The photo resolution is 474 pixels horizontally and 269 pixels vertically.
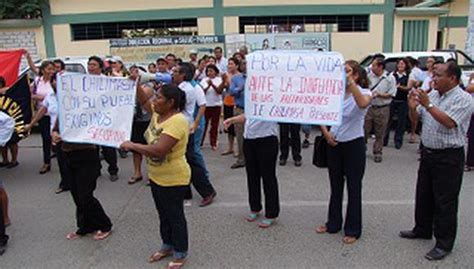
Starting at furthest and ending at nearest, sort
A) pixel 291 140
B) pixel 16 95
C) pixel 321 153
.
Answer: pixel 291 140, pixel 16 95, pixel 321 153

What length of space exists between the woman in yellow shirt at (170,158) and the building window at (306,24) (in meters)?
13.8

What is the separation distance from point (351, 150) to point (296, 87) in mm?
770

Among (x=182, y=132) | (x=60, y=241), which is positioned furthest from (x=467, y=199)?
(x=60, y=241)

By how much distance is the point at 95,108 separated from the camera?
12.5 ft

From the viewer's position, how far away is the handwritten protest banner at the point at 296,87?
3738 mm

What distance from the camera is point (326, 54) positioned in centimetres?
379

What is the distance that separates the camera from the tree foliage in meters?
15.7

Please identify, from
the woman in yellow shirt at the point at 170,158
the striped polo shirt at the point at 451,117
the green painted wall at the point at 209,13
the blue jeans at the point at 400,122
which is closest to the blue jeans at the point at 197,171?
the woman in yellow shirt at the point at 170,158

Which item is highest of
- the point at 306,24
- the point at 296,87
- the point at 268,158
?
the point at 306,24

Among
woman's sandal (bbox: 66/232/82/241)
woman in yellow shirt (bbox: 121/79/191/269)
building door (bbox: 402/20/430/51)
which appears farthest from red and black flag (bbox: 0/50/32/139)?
building door (bbox: 402/20/430/51)

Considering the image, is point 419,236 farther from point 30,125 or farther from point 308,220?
point 30,125

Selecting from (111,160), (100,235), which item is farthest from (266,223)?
(111,160)

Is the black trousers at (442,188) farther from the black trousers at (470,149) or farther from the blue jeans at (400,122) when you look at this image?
the blue jeans at (400,122)

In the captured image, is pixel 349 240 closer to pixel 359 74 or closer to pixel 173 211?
pixel 359 74
